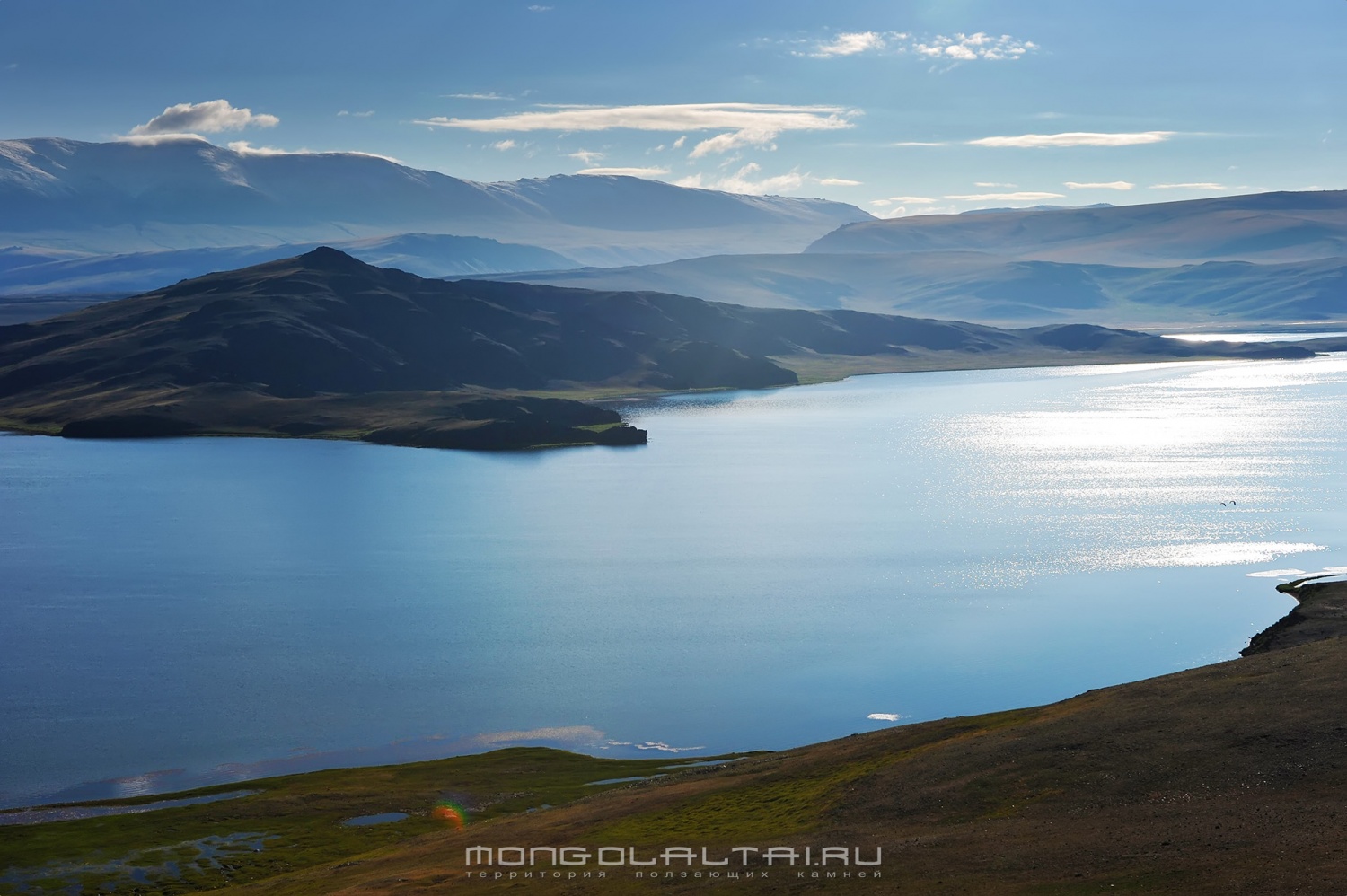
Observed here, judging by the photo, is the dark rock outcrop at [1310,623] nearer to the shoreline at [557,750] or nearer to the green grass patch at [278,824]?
the shoreline at [557,750]

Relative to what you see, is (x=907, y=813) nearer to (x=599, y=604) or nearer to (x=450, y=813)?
(x=450, y=813)

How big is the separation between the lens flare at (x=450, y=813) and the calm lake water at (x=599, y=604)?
9.29 meters

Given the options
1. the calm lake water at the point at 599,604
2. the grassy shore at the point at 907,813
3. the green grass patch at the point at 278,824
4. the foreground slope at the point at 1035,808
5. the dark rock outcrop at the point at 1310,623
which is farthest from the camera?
the dark rock outcrop at the point at 1310,623

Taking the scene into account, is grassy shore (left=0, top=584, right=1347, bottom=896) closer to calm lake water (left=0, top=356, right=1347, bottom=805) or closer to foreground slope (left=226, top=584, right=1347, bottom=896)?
foreground slope (left=226, top=584, right=1347, bottom=896)

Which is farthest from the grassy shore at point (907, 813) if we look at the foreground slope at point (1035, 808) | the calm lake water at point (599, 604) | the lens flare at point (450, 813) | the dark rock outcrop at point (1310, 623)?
the dark rock outcrop at point (1310, 623)

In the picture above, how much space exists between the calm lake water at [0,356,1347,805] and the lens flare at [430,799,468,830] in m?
9.29

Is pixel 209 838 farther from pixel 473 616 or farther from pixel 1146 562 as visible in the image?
pixel 1146 562

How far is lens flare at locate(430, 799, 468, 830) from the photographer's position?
6291cm

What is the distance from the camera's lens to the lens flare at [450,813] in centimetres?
6291

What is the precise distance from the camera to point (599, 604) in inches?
4195

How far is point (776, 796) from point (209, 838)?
1034 inches

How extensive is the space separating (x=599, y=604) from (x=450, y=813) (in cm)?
4327

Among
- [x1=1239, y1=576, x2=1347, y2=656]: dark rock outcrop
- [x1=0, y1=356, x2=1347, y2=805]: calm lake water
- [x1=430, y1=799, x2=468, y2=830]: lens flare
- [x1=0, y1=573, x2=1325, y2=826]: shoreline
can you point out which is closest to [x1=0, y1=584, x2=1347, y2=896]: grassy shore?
[x1=430, y1=799, x2=468, y2=830]: lens flare

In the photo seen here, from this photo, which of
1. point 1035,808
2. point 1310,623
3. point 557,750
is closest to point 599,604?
point 557,750
